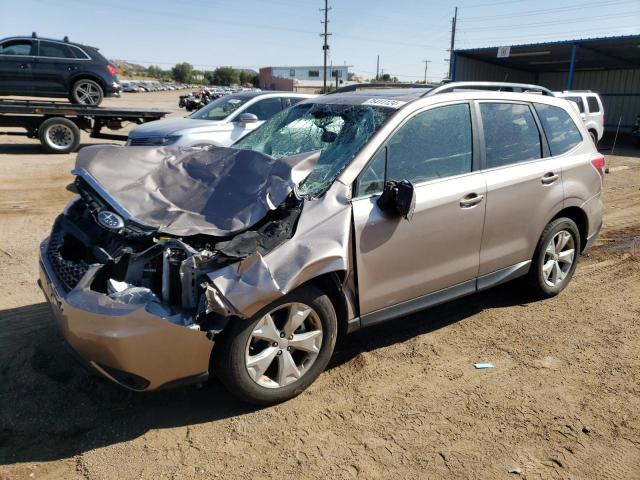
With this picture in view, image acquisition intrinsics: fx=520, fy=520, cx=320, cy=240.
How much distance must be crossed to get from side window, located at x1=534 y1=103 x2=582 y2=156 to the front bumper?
3435 mm

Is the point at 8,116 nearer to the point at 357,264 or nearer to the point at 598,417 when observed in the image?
the point at 357,264

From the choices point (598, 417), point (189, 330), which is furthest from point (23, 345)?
point (598, 417)

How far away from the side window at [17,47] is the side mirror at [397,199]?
516 inches

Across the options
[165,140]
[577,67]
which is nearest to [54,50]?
[165,140]

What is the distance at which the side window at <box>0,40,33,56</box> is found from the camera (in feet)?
42.1

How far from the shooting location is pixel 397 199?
3.22m

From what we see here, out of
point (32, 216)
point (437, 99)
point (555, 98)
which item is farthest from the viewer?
point (32, 216)

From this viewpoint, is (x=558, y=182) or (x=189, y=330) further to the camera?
(x=558, y=182)

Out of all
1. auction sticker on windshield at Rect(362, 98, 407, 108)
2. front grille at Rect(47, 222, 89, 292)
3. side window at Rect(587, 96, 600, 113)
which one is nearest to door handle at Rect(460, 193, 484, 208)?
auction sticker on windshield at Rect(362, 98, 407, 108)

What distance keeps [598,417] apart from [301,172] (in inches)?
90.8

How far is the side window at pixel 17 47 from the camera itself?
42.1ft

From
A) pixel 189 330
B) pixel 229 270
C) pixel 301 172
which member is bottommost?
pixel 189 330

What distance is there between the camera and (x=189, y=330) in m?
2.64

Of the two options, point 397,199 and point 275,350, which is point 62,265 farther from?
point 397,199
